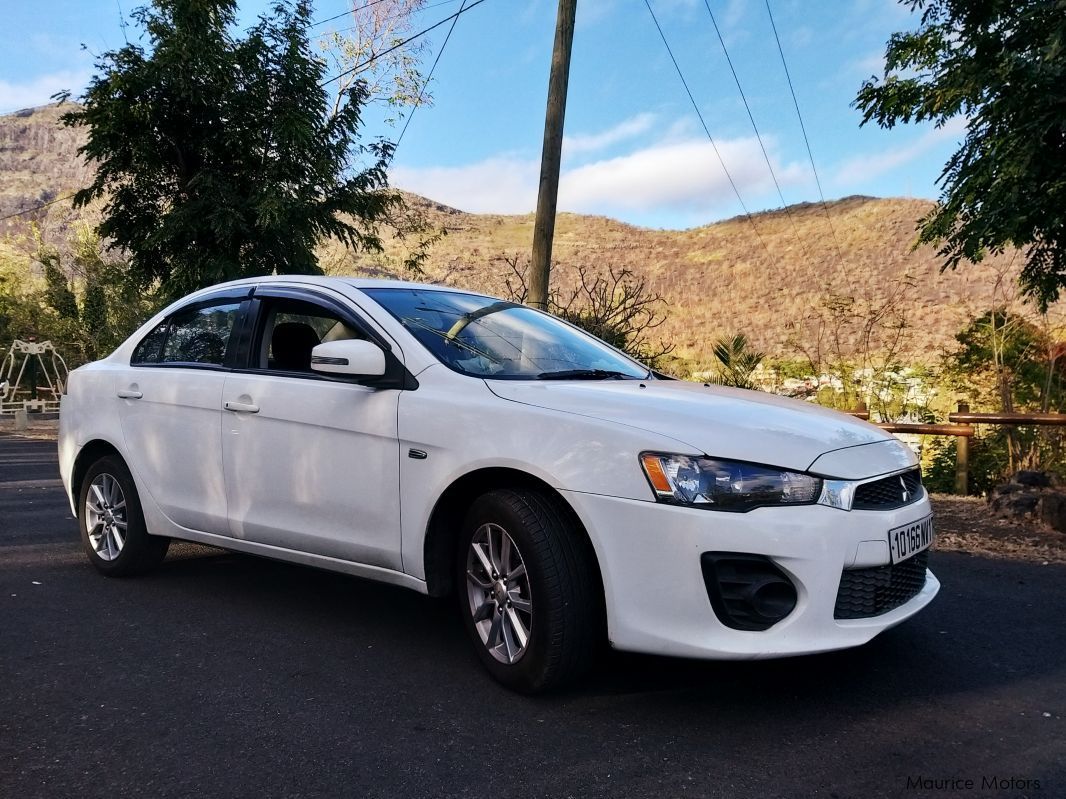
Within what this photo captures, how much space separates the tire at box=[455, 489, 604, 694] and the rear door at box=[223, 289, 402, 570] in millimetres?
447

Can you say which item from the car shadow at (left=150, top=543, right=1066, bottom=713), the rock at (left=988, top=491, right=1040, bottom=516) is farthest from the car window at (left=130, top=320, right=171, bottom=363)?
the rock at (left=988, top=491, right=1040, bottom=516)

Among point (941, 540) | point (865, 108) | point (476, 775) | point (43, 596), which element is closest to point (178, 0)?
point (865, 108)

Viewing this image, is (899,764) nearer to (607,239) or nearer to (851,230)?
(851,230)

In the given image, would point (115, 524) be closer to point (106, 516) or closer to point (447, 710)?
point (106, 516)

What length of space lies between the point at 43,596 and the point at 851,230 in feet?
152

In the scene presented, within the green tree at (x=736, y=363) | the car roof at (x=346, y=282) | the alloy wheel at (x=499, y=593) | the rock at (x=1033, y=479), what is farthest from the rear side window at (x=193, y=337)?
the green tree at (x=736, y=363)

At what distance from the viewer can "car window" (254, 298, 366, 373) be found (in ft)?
14.4

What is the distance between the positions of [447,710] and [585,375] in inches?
64.4

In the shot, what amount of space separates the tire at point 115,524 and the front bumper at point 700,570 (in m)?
3.10

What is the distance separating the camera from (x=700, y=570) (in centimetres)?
298

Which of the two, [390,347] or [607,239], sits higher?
[607,239]

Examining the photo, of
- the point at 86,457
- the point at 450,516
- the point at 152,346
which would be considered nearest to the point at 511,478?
the point at 450,516

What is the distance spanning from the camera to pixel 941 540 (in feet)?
22.7

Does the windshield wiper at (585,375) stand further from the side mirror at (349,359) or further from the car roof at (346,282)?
the car roof at (346,282)
